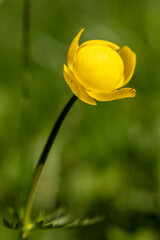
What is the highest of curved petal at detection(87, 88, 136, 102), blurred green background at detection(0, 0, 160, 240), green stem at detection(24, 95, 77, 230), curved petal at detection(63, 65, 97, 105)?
curved petal at detection(63, 65, 97, 105)

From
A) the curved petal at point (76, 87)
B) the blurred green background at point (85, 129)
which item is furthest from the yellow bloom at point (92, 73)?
the blurred green background at point (85, 129)

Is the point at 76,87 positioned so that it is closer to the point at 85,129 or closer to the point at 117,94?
the point at 117,94

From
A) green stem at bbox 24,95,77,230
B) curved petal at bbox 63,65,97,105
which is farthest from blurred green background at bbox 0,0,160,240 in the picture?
curved petal at bbox 63,65,97,105

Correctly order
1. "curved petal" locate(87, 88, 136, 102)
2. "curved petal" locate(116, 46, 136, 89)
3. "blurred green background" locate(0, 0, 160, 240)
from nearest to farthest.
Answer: "curved petal" locate(87, 88, 136, 102), "curved petal" locate(116, 46, 136, 89), "blurred green background" locate(0, 0, 160, 240)

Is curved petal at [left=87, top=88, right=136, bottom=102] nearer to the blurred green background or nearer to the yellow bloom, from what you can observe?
the yellow bloom

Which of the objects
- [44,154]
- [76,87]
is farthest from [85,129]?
[76,87]

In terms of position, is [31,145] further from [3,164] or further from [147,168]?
[147,168]

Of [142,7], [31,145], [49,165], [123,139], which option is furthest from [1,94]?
[142,7]

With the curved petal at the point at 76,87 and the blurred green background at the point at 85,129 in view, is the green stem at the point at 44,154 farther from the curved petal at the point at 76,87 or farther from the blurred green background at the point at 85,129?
the blurred green background at the point at 85,129
